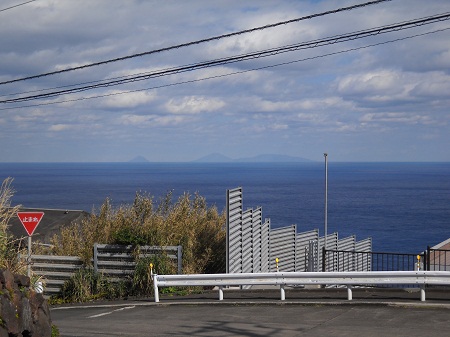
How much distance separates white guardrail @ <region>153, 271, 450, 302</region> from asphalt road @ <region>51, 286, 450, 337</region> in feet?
1.39

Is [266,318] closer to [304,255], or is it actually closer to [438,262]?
[438,262]

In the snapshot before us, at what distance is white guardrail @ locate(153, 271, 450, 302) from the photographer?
1527cm

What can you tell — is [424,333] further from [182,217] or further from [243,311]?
[182,217]

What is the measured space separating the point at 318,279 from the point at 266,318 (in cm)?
→ 238

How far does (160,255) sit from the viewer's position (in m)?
20.3

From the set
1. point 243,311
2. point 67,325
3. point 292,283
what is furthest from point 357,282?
point 67,325

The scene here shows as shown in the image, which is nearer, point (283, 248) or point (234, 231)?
point (234, 231)

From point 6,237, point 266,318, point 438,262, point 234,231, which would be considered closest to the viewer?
point 266,318

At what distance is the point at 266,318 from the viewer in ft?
47.2

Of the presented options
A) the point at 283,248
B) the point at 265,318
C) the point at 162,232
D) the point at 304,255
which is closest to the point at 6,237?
the point at 265,318

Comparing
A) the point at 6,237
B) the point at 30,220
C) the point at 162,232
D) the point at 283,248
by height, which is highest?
the point at 30,220

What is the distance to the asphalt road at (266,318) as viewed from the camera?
12872 millimetres

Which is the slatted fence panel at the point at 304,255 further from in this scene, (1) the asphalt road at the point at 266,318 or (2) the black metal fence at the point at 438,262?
(1) the asphalt road at the point at 266,318

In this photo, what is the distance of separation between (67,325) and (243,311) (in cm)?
390
